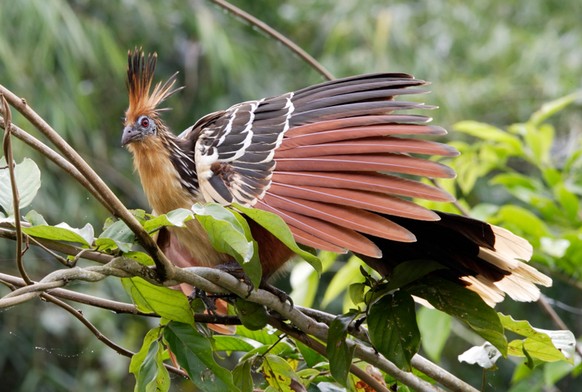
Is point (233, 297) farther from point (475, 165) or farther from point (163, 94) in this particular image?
point (475, 165)

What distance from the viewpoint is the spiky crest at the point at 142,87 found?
2.05 meters

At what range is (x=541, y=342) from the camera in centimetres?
152

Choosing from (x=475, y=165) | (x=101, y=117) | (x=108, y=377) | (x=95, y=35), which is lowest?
(x=108, y=377)

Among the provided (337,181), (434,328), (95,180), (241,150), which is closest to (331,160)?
(337,181)

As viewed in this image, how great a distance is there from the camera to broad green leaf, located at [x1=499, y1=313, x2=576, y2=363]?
1.51 m

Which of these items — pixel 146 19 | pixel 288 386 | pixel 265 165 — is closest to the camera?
pixel 288 386

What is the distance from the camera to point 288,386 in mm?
1500

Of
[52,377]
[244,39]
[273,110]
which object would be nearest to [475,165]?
[273,110]

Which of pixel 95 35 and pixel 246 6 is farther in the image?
pixel 246 6

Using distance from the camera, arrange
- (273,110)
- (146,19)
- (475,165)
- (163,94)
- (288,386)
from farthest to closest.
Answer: (146,19) → (475,165) → (163,94) → (273,110) → (288,386)

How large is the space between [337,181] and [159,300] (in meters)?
0.45

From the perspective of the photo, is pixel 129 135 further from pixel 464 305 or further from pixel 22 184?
pixel 464 305

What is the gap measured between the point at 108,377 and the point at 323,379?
459cm

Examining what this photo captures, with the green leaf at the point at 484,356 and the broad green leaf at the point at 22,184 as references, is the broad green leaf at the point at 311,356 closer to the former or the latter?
the green leaf at the point at 484,356
